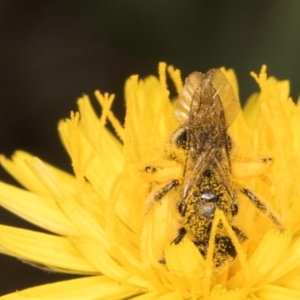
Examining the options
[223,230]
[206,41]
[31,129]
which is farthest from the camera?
[31,129]

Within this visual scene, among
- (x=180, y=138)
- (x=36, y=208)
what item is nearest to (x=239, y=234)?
(x=180, y=138)

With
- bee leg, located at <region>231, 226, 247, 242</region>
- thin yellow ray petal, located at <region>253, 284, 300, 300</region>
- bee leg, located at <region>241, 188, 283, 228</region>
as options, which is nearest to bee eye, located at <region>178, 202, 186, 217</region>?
bee leg, located at <region>231, 226, 247, 242</region>

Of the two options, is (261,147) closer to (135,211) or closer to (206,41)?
(135,211)

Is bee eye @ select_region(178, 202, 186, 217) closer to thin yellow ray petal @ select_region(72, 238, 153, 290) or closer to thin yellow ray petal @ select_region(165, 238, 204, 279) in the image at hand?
thin yellow ray petal @ select_region(165, 238, 204, 279)

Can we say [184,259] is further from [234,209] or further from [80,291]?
[80,291]

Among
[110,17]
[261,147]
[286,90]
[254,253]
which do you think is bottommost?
[254,253]

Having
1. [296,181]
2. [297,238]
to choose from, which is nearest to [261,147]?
[296,181]

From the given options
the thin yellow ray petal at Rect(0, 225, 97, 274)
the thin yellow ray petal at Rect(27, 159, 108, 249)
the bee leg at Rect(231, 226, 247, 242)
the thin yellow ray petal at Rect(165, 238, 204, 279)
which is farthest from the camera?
the thin yellow ray petal at Rect(27, 159, 108, 249)
